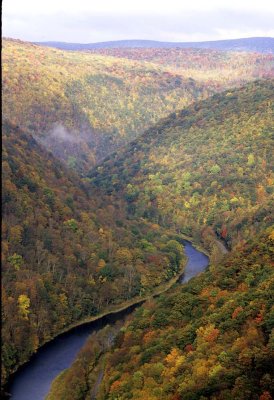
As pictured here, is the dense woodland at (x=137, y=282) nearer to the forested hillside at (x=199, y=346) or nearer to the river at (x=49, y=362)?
the forested hillside at (x=199, y=346)

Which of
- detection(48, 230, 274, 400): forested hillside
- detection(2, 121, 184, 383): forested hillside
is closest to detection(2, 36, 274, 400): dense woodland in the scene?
detection(48, 230, 274, 400): forested hillside

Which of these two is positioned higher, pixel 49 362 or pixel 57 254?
pixel 57 254

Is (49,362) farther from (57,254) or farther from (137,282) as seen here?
(137,282)

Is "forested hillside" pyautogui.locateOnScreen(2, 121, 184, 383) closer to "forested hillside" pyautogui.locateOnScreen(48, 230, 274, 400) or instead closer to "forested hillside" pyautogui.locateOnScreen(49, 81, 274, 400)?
"forested hillside" pyautogui.locateOnScreen(48, 230, 274, 400)

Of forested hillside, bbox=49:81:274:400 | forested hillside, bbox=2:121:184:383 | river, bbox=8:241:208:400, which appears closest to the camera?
forested hillside, bbox=49:81:274:400

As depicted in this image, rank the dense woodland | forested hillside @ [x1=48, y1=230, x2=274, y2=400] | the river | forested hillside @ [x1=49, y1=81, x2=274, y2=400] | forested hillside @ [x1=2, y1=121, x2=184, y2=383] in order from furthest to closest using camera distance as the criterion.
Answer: forested hillside @ [x1=2, y1=121, x2=184, y2=383] < the river < the dense woodland < forested hillside @ [x1=49, y1=81, x2=274, y2=400] < forested hillside @ [x1=48, y1=230, x2=274, y2=400]

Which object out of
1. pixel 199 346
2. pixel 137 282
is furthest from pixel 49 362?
pixel 137 282
